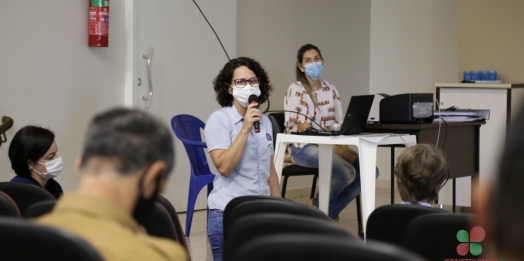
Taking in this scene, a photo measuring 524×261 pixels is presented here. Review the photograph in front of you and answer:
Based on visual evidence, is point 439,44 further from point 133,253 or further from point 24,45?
point 133,253

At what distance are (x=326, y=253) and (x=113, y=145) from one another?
1.26 feet

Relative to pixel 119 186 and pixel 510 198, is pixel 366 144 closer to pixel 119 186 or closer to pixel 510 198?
pixel 119 186

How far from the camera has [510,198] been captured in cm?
67

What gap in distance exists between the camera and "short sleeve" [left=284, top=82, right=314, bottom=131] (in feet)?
15.3

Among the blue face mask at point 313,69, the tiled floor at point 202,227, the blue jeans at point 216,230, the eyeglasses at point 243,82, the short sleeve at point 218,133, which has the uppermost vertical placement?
the blue face mask at point 313,69

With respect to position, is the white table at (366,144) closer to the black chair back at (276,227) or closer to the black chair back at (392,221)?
Answer: the black chair back at (392,221)

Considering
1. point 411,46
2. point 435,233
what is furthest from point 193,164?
point 411,46

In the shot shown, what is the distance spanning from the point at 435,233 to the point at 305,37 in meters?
5.10

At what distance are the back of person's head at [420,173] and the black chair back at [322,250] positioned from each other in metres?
1.52

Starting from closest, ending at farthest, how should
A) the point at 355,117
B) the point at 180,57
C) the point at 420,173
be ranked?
the point at 420,173
the point at 355,117
the point at 180,57

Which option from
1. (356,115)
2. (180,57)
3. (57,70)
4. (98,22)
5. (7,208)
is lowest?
(7,208)

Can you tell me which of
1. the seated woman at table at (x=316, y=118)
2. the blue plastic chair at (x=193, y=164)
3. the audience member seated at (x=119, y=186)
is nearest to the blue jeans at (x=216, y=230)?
the blue plastic chair at (x=193, y=164)

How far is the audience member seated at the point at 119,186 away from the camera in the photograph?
1.11m

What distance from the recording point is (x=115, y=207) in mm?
1127
